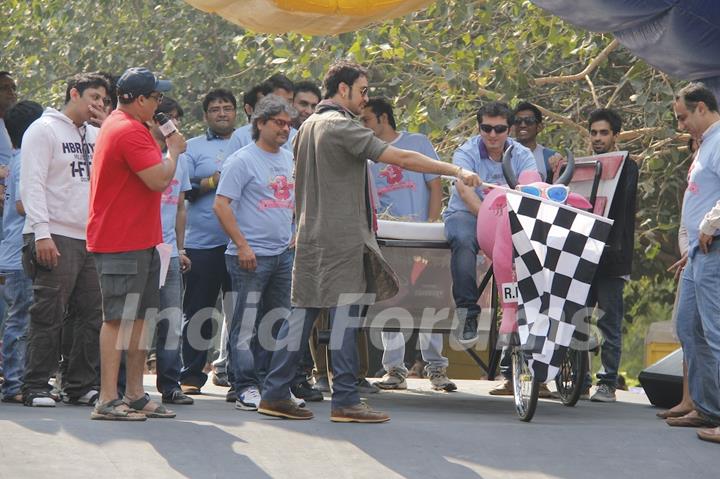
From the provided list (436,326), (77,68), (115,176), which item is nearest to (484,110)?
(436,326)

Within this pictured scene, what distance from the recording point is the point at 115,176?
284 inches

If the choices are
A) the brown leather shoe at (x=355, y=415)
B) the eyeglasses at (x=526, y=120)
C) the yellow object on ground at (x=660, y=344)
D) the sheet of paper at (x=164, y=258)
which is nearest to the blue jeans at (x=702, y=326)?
the brown leather shoe at (x=355, y=415)

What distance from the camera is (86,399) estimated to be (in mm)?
8070

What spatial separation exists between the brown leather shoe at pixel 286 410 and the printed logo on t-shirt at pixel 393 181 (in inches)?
91.0

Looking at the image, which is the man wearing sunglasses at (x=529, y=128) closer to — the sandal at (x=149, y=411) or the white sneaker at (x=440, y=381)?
the white sneaker at (x=440, y=381)

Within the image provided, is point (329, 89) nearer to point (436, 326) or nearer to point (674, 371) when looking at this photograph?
point (436, 326)

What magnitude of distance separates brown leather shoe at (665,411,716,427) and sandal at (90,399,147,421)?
3.02 meters

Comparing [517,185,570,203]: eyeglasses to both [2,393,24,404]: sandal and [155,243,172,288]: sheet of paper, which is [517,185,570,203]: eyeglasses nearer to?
[155,243,172,288]: sheet of paper

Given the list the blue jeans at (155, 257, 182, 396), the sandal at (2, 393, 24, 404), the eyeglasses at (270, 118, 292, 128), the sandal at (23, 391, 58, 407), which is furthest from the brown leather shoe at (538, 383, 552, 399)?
the sandal at (2, 393, 24, 404)

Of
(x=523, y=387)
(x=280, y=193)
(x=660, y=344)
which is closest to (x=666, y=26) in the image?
(x=523, y=387)

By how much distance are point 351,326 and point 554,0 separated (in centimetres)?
265

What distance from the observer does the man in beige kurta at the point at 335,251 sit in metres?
7.39

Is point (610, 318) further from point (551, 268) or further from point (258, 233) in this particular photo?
point (258, 233)

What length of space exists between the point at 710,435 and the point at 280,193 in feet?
9.50
